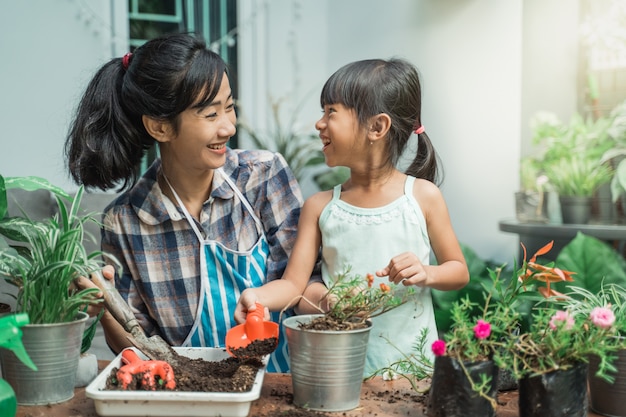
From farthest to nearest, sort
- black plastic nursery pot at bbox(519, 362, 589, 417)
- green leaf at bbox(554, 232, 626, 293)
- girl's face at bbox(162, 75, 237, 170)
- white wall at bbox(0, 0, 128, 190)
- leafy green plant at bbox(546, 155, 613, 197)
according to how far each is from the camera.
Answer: white wall at bbox(0, 0, 128, 190) < leafy green plant at bbox(546, 155, 613, 197) < green leaf at bbox(554, 232, 626, 293) < girl's face at bbox(162, 75, 237, 170) < black plastic nursery pot at bbox(519, 362, 589, 417)

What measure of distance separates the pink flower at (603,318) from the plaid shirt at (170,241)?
0.81 m

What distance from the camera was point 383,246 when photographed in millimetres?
1469

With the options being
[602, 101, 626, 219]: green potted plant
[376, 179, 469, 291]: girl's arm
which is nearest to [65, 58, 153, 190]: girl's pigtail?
[376, 179, 469, 291]: girl's arm

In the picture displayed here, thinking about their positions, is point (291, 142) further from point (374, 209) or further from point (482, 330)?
point (482, 330)

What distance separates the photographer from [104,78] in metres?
1.61

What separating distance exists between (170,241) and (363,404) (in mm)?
718

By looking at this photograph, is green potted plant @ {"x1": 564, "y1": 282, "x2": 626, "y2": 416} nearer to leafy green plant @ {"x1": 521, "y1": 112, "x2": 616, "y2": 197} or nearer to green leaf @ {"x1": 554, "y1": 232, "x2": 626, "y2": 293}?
green leaf @ {"x1": 554, "y1": 232, "x2": 626, "y2": 293}

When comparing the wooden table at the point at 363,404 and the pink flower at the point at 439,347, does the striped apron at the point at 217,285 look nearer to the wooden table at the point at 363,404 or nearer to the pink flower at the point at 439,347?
the wooden table at the point at 363,404

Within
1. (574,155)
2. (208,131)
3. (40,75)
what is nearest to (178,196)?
(208,131)

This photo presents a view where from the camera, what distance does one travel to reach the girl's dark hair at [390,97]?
1438 mm

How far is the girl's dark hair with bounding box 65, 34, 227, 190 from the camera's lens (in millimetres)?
1529

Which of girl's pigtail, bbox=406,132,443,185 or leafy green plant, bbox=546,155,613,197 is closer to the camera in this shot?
girl's pigtail, bbox=406,132,443,185

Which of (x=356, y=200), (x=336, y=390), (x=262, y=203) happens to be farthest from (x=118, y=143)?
(x=336, y=390)

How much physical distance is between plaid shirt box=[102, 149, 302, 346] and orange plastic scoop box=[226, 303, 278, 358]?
0.44 m
